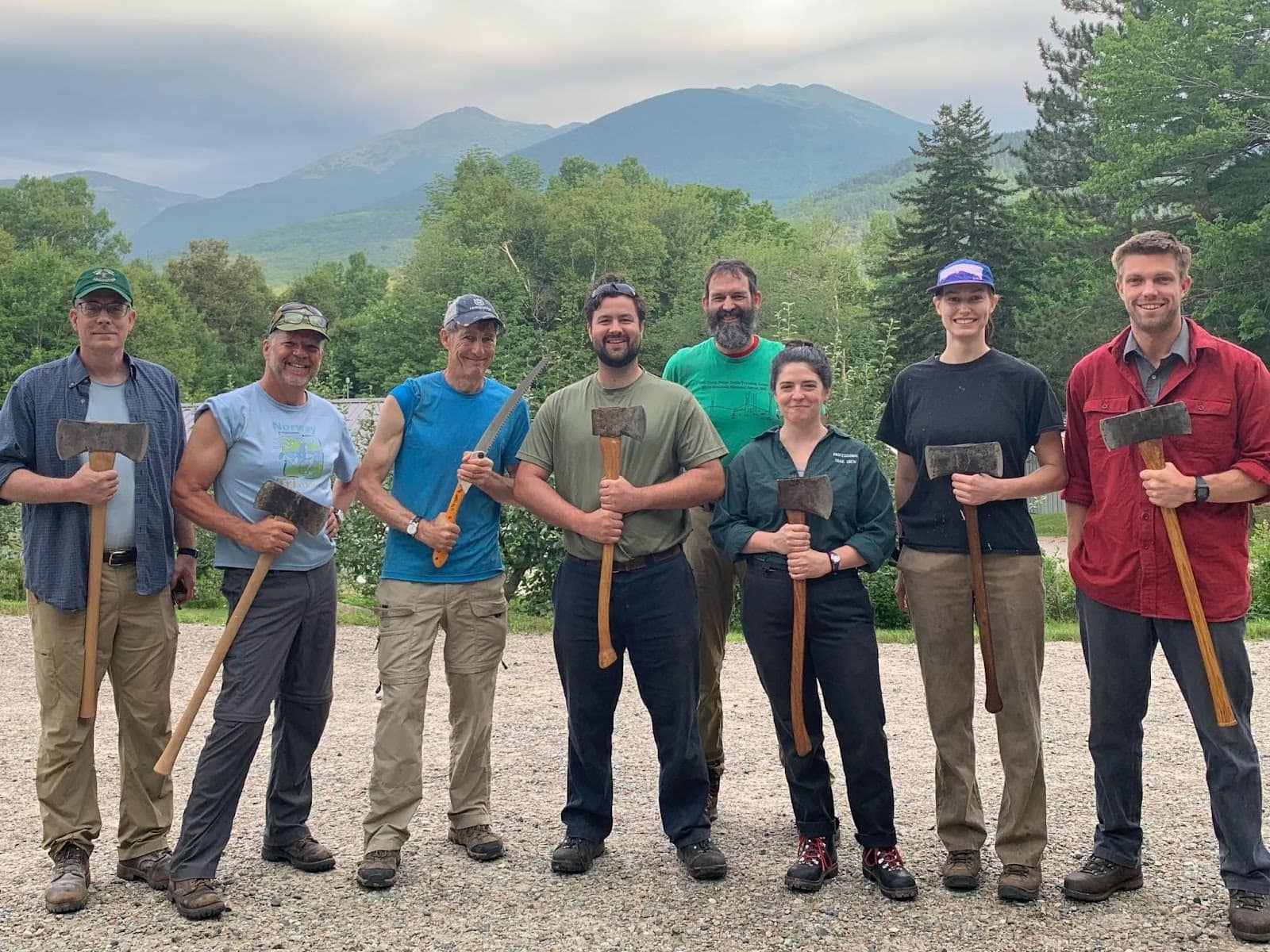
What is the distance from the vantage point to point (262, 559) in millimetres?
4902

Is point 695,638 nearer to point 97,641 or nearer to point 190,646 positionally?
point 97,641

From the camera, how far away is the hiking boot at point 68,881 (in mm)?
4793

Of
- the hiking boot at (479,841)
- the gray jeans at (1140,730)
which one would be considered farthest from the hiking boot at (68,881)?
the gray jeans at (1140,730)

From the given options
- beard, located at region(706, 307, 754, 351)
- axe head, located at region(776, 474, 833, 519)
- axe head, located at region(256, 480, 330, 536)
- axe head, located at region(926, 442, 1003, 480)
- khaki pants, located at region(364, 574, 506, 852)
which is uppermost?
beard, located at region(706, 307, 754, 351)

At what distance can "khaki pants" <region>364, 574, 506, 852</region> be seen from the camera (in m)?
5.23

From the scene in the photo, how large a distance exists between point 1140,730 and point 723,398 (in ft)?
7.77

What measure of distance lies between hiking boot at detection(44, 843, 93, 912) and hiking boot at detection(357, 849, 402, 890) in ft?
3.64

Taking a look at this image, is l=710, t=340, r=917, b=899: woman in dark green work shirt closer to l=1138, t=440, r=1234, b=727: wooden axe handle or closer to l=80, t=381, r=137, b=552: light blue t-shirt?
l=1138, t=440, r=1234, b=727: wooden axe handle

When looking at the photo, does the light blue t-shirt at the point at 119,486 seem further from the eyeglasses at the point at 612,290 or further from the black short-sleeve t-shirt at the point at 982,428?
the black short-sleeve t-shirt at the point at 982,428

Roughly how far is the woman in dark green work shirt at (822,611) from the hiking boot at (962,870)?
0.65ft

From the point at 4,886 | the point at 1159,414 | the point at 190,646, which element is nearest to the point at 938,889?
the point at 1159,414

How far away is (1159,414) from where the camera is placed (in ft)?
14.6

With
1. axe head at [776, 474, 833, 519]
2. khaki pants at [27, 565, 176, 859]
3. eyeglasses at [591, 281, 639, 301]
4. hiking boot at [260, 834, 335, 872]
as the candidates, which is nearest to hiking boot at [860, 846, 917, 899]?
axe head at [776, 474, 833, 519]

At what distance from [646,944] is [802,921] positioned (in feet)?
2.09
